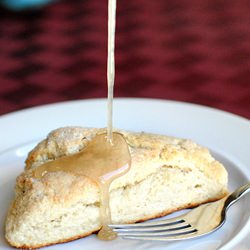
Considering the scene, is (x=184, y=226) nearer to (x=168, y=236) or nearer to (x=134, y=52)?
(x=168, y=236)

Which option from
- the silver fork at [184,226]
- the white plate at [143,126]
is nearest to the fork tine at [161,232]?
the silver fork at [184,226]

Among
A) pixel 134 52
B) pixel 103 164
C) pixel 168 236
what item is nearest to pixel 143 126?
pixel 103 164

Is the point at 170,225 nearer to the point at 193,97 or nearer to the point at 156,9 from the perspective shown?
the point at 193,97

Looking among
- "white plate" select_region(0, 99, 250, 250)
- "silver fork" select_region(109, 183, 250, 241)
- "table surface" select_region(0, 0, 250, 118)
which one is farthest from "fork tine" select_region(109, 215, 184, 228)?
"table surface" select_region(0, 0, 250, 118)

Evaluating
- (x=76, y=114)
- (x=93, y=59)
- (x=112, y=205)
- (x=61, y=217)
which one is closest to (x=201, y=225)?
(x=112, y=205)

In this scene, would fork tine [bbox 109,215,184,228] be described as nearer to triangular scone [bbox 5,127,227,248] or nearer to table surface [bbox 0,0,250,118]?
triangular scone [bbox 5,127,227,248]

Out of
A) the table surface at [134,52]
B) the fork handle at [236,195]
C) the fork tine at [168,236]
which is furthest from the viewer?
the table surface at [134,52]

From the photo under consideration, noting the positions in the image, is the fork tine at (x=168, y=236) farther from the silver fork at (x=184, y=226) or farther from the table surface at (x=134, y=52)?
the table surface at (x=134, y=52)
